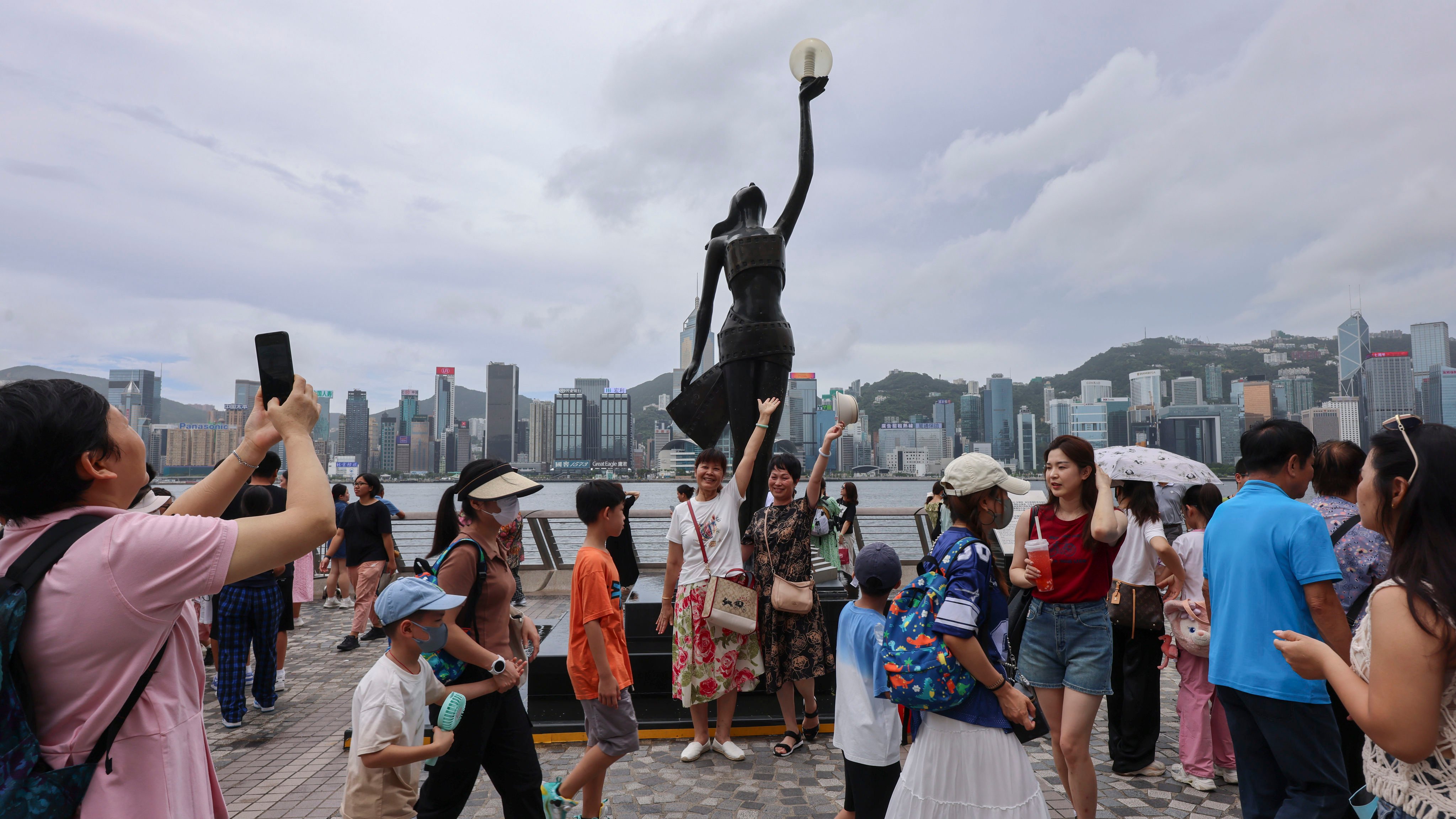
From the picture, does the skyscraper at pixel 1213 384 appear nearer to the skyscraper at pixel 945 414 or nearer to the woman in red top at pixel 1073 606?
the skyscraper at pixel 945 414

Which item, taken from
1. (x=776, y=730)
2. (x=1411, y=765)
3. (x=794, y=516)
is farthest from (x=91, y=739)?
(x=776, y=730)

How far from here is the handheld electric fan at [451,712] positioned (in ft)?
7.33

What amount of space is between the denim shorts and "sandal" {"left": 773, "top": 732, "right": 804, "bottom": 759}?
1611 mm

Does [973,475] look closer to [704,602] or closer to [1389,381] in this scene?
[704,602]

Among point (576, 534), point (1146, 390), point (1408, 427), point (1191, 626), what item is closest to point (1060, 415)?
point (1146, 390)

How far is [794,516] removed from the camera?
416 cm

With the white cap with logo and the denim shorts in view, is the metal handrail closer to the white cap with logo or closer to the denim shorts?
the denim shorts

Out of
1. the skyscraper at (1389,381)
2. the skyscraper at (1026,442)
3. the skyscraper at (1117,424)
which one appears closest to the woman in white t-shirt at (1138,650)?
the skyscraper at (1117,424)

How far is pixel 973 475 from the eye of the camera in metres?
2.31

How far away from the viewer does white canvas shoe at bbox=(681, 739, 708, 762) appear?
13.2 ft

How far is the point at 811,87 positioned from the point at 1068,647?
4.29 m

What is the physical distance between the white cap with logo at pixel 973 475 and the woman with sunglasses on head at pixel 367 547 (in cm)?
651

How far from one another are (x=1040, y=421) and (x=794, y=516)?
57.9 metres

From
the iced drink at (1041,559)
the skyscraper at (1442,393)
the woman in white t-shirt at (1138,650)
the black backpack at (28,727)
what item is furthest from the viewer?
the skyscraper at (1442,393)
